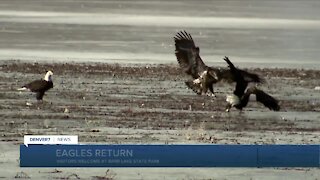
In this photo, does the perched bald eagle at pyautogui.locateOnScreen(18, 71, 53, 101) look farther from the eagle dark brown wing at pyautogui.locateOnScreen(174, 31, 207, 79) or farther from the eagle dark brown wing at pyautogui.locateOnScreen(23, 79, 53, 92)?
the eagle dark brown wing at pyautogui.locateOnScreen(174, 31, 207, 79)

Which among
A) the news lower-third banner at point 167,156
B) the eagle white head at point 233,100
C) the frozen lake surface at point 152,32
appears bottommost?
the news lower-third banner at point 167,156

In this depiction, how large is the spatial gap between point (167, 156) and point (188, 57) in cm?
306

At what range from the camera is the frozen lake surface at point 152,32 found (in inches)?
952

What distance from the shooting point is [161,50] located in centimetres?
2550

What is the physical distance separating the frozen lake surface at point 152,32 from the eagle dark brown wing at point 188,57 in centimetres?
878

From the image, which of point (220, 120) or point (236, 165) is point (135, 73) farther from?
point (236, 165)

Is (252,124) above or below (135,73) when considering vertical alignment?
below

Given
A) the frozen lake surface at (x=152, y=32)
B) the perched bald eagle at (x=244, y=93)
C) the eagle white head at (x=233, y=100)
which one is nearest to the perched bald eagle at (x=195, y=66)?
the perched bald eagle at (x=244, y=93)

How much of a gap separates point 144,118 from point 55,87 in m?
3.25

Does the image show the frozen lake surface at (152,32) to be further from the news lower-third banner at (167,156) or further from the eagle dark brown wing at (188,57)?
the news lower-third banner at (167,156)

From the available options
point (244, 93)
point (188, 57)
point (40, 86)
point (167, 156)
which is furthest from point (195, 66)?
point (40, 86)

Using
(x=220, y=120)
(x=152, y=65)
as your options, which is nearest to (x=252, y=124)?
(x=220, y=120)

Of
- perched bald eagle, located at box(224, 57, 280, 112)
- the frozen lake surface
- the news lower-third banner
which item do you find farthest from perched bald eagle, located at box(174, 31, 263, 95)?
the frozen lake surface

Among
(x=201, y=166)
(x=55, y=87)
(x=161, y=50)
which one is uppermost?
(x=161, y=50)
